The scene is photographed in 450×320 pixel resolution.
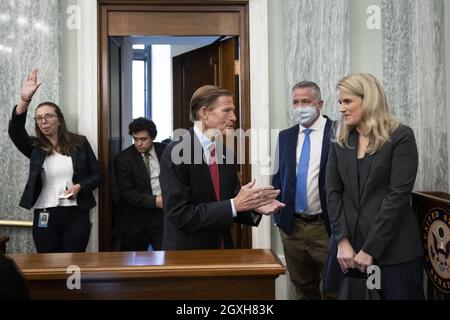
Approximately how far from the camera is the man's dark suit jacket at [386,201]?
2523 mm

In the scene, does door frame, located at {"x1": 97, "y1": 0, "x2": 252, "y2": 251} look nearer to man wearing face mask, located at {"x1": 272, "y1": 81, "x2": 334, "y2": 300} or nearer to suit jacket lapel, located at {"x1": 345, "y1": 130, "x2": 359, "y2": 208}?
man wearing face mask, located at {"x1": 272, "y1": 81, "x2": 334, "y2": 300}

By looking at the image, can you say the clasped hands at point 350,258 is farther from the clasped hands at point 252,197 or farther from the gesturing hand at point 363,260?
the clasped hands at point 252,197

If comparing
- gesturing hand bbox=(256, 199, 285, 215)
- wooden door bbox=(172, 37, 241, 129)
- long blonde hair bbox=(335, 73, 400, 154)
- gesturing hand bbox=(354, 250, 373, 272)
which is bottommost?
gesturing hand bbox=(354, 250, 373, 272)

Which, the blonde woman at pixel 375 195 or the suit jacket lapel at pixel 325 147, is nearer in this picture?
the blonde woman at pixel 375 195

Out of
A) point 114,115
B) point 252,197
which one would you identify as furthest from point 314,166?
point 114,115

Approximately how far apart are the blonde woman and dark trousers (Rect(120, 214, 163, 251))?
1.86 metres

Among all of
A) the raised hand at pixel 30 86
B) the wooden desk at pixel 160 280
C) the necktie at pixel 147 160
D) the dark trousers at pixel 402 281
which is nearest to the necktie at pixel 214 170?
the wooden desk at pixel 160 280

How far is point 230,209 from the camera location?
101 inches

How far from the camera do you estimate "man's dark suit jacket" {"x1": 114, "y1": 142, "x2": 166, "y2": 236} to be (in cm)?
422

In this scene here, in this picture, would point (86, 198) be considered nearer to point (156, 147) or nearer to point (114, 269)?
point (156, 147)

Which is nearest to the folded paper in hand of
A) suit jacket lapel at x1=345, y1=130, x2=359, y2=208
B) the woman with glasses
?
the woman with glasses

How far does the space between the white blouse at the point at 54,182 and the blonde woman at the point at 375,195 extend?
80.7 inches

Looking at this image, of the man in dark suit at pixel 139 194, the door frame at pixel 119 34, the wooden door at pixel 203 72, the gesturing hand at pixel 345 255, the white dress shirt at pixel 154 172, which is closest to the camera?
the gesturing hand at pixel 345 255

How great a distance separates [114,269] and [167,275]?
0.21 meters
